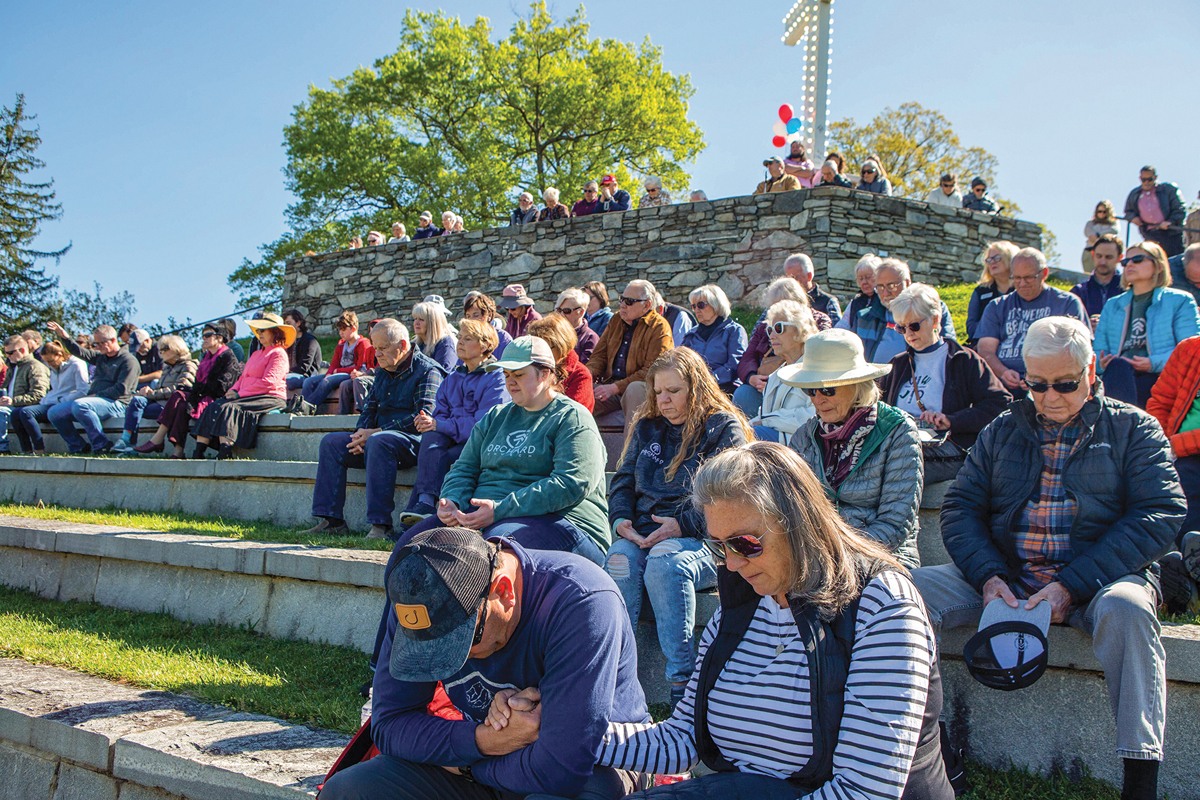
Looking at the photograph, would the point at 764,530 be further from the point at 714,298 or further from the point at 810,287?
the point at 810,287

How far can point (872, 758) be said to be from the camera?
5.32 feet

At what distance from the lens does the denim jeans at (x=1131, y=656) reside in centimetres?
233

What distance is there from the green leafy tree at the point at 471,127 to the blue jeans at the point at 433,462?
18.0 m

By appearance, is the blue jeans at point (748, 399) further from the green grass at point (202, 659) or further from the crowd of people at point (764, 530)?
the green grass at point (202, 659)

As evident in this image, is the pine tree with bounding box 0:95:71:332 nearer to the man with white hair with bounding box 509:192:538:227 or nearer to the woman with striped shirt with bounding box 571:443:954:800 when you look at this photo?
the man with white hair with bounding box 509:192:538:227

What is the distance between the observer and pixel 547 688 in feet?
6.40

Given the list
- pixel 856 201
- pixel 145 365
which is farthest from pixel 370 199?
pixel 856 201

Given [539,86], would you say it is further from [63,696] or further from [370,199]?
[63,696]

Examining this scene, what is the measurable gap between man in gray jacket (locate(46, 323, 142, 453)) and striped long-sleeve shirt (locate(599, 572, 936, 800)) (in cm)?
880

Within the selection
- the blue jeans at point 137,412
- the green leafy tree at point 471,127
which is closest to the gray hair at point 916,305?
the blue jeans at point 137,412

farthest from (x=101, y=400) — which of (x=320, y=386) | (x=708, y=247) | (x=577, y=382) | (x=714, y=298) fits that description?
(x=708, y=247)

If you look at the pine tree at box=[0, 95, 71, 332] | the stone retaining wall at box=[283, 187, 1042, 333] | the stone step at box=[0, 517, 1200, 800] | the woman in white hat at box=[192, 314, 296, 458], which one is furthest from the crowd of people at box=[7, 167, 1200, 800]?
the pine tree at box=[0, 95, 71, 332]

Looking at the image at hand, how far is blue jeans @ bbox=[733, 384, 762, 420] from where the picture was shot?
217 inches

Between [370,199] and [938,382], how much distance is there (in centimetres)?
2168
